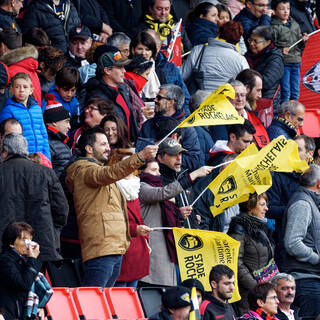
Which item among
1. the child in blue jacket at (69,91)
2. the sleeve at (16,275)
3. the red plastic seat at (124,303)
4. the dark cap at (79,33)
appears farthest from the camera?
the dark cap at (79,33)

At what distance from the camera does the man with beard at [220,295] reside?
995 centimetres

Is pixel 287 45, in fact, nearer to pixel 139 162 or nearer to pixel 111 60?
pixel 111 60

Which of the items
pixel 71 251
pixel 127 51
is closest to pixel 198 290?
pixel 71 251

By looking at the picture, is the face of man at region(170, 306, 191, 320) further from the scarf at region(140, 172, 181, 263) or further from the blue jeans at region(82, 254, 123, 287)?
the scarf at region(140, 172, 181, 263)

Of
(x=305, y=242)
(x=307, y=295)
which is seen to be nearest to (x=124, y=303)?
(x=307, y=295)

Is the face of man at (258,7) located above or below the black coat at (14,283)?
below

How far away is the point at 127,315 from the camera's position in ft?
32.6

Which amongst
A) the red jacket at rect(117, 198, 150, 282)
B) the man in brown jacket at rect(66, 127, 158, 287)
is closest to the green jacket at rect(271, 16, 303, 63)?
the red jacket at rect(117, 198, 150, 282)

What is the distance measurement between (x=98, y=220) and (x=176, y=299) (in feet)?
4.40

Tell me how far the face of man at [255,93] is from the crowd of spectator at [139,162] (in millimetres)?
20

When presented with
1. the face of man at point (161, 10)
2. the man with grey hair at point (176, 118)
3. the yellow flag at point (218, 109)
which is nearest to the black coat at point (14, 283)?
the yellow flag at point (218, 109)

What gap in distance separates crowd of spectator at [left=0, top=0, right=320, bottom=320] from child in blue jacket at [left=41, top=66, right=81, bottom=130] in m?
0.02

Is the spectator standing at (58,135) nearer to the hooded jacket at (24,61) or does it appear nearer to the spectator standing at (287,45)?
the hooded jacket at (24,61)

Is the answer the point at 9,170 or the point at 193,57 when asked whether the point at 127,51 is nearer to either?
the point at 193,57
